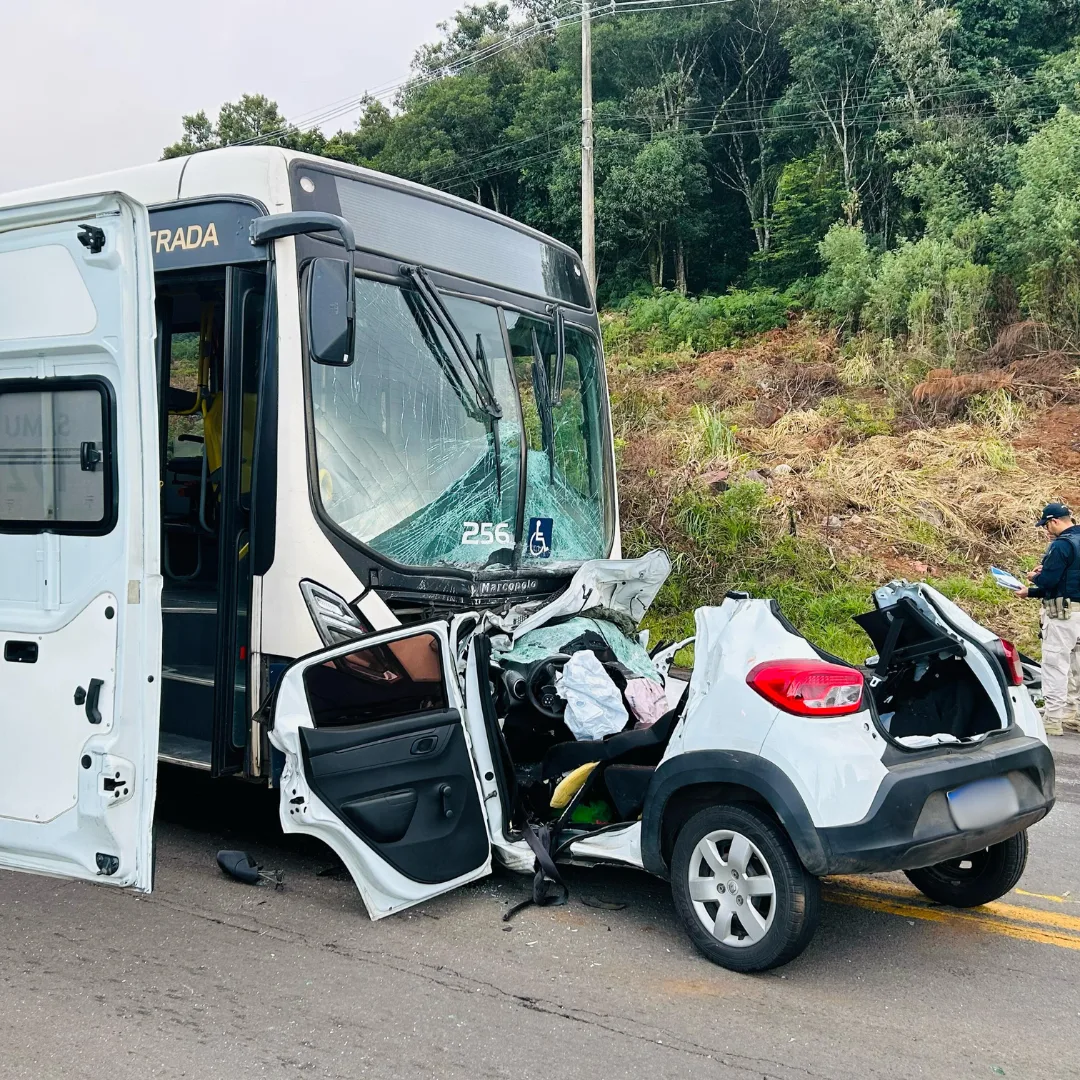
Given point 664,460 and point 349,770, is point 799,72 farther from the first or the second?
point 349,770

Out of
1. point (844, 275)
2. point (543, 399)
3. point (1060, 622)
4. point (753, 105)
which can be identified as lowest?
point (1060, 622)

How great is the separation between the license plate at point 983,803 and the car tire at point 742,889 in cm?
55

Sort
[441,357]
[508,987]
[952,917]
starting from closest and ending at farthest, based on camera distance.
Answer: [508,987], [952,917], [441,357]

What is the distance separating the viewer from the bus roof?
4.72 metres

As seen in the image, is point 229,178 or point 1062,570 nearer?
point 229,178

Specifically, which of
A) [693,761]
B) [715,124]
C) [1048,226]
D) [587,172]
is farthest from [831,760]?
[715,124]

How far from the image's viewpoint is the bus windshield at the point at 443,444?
191 inches

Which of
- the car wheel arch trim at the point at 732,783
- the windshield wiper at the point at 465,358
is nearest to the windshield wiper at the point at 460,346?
the windshield wiper at the point at 465,358

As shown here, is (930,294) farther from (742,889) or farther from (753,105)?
(742,889)

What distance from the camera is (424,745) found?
4254 millimetres

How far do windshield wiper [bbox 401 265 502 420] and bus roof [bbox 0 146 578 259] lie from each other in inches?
19.2

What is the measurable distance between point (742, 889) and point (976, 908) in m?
1.34

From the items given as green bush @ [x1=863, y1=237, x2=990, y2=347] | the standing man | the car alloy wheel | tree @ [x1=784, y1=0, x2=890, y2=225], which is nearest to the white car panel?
the car alloy wheel

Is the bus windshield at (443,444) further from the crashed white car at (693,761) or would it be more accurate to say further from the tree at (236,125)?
the tree at (236,125)
